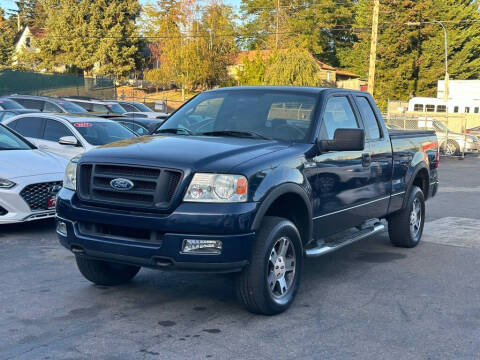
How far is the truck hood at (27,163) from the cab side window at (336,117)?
4.04 metres

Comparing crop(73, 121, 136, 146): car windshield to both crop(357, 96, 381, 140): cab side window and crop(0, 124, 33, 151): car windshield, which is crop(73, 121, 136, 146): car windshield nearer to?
crop(0, 124, 33, 151): car windshield

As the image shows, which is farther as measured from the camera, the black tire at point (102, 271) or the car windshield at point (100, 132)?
the car windshield at point (100, 132)

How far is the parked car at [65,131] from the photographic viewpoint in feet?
37.2

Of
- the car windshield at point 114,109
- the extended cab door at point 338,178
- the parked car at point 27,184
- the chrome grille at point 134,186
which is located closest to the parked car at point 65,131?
the parked car at point 27,184

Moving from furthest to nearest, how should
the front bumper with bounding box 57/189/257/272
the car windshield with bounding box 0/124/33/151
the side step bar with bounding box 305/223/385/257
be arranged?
the car windshield with bounding box 0/124/33/151, the side step bar with bounding box 305/223/385/257, the front bumper with bounding box 57/189/257/272

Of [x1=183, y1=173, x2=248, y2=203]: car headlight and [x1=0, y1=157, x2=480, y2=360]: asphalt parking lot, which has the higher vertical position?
[x1=183, y1=173, x2=248, y2=203]: car headlight

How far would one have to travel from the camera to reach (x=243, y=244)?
4738 mm

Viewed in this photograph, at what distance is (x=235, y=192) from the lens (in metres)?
4.74

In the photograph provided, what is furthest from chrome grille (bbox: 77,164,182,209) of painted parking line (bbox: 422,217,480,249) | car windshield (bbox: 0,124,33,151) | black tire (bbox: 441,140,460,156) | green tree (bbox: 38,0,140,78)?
green tree (bbox: 38,0,140,78)

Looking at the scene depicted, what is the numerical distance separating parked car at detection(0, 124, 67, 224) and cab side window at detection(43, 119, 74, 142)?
2.55 m

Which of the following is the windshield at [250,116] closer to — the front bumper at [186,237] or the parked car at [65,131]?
the front bumper at [186,237]

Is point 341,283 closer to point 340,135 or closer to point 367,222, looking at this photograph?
point 367,222

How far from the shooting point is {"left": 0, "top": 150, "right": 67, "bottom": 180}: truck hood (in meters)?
8.16

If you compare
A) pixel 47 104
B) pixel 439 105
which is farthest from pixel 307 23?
pixel 47 104
